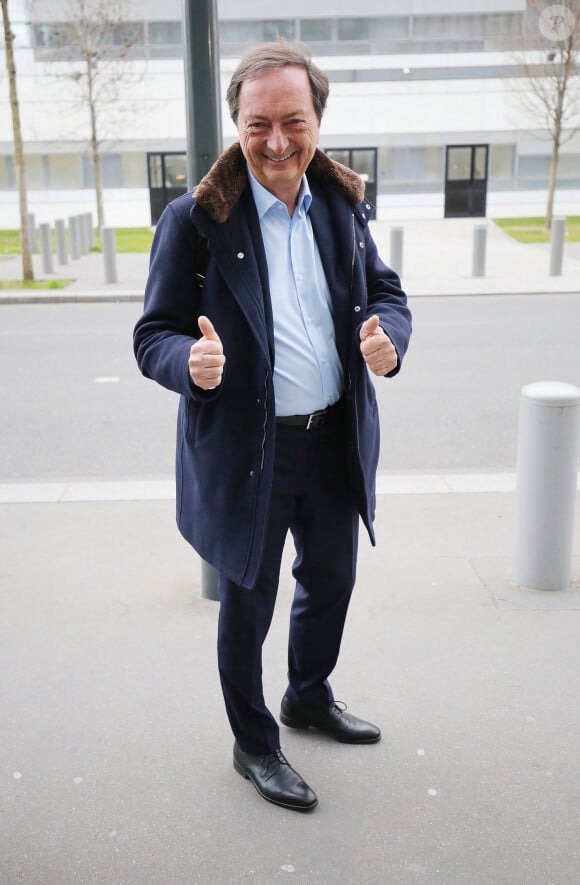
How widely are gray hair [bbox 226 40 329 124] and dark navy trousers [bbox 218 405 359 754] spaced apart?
34.4 inches

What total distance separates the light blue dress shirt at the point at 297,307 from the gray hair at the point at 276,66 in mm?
220

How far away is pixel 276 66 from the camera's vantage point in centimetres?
244

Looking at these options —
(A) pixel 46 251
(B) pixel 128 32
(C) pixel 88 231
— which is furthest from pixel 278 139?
(B) pixel 128 32

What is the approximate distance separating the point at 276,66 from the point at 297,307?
2.05ft

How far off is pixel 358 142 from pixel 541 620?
106 feet

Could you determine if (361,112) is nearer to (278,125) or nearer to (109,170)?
(109,170)

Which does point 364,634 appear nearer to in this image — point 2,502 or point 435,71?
point 2,502

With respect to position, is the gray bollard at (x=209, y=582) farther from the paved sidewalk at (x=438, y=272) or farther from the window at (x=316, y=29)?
the window at (x=316, y=29)

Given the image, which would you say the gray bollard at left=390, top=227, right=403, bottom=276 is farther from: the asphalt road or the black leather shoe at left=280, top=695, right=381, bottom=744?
the black leather shoe at left=280, top=695, right=381, bottom=744

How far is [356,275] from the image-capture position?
8.80 feet

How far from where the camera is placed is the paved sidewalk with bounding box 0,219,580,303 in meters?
15.2

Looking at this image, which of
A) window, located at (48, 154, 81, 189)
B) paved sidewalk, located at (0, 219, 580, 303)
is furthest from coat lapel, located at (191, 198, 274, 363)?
window, located at (48, 154, 81, 189)

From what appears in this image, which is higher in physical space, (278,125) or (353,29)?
(353,29)

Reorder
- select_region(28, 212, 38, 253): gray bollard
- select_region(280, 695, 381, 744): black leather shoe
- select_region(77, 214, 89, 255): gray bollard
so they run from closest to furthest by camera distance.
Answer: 1. select_region(280, 695, 381, 744): black leather shoe
2. select_region(28, 212, 38, 253): gray bollard
3. select_region(77, 214, 89, 255): gray bollard
